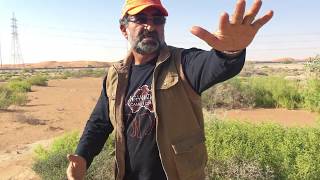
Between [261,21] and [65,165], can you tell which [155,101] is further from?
[65,165]

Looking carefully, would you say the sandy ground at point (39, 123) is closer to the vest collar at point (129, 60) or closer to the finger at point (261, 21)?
the vest collar at point (129, 60)

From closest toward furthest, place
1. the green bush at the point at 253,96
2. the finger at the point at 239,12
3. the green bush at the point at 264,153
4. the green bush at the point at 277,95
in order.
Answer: the finger at the point at 239,12, the green bush at the point at 264,153, the green bush at the point at 253,96, the green bush at the point at 277,95

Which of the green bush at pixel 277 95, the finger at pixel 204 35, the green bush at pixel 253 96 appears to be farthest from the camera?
the green bush at pixel 277 95

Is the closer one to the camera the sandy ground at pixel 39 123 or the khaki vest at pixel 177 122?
the khaki vest at pixel 177 122

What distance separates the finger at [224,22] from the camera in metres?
1.77

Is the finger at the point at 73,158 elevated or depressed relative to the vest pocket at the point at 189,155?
depressed

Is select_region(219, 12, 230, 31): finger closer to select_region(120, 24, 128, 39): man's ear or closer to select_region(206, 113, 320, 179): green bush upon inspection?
select_region(120, 24, 128, 39): man's ear

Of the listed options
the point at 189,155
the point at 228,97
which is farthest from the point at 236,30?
the point at 228,97

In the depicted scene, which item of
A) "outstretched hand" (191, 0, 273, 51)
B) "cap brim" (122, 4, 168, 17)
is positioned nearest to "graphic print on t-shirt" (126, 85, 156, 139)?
"cap brim" (122, 4, 168, 17)

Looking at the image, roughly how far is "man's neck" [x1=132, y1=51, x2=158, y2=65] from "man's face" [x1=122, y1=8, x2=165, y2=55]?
45 millimetres

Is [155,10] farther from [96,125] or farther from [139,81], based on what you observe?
[96,125]

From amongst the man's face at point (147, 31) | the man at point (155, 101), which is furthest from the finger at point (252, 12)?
the man's face at point (147, 31)

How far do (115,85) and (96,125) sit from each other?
0.43 m

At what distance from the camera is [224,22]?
5.94ft
